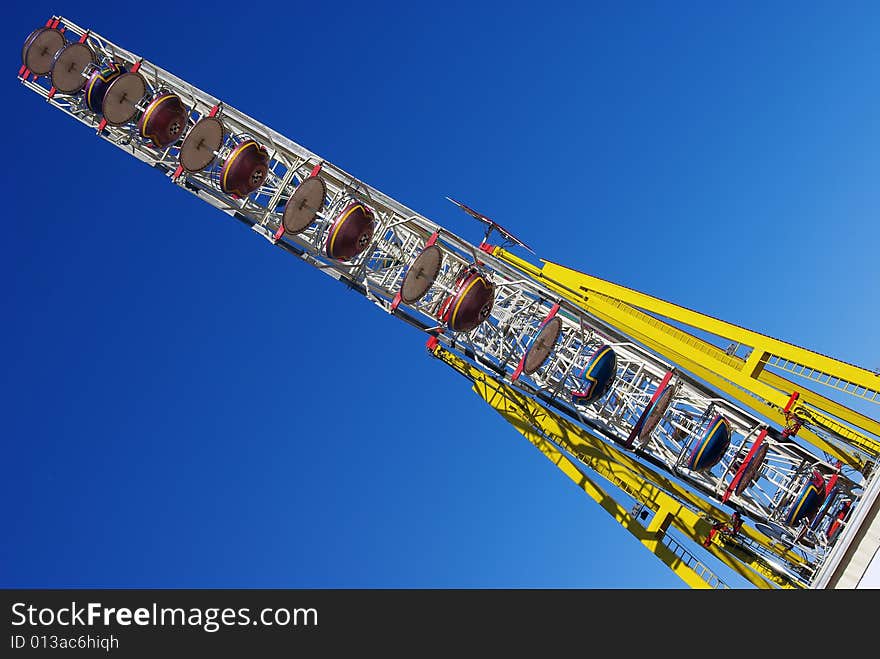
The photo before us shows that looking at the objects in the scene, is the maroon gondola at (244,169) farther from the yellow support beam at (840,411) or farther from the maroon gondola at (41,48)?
the yellow support beam at (840,411)

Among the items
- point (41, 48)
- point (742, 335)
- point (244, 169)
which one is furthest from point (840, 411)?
point (41, 48)

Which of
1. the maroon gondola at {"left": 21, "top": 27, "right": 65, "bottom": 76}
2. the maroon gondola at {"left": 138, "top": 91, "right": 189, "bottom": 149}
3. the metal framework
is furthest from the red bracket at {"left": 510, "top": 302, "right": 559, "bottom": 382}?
the maroon gondola at {"left": 21, "top": 27, "right": 65, "bottom": 76}

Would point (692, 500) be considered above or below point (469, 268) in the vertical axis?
below

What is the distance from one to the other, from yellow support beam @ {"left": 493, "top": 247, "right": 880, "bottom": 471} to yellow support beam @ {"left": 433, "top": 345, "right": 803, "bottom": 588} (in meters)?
5.08

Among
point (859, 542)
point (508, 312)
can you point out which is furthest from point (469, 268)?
point (859, 542)

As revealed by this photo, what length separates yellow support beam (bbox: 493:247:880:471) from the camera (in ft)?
117

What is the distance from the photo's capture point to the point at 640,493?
36.7 metres

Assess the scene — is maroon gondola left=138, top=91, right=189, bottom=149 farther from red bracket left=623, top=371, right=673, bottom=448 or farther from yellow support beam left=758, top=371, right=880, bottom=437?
yellow support beam left=758, top=371, right=880, bottom=437

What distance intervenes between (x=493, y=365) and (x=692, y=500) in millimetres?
11276

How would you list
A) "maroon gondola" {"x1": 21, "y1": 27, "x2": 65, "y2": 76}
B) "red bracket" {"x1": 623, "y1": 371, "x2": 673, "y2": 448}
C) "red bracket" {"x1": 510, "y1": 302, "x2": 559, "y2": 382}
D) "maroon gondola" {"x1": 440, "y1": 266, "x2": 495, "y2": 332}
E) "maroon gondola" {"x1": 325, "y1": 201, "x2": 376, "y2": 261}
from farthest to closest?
1. "maroon gondola" {"x1": 21, "y1": 27, "x2": 65, "y2": 76}
2. "maroon gondola" {"x1": 325, "y1": 201, "x2": 376, "y2": 261}
3. "red bracket" {"x1": 510, "y1": 302, "x2": 559, "y2": 382}
4. "red bracket" {"x1": 623, "y1": 371, "x2": 673, "y2": 448}
5. "maroon gondola" {"x1": 440, "y1": 266, "x2": 495, "y2": 332}

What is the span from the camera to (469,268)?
38.1 metres

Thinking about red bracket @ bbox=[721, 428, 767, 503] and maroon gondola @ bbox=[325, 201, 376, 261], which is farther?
maroon gondola @ bbox=[325, 201, 376, 261]

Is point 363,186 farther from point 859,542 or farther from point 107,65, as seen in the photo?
point 859,542
